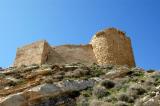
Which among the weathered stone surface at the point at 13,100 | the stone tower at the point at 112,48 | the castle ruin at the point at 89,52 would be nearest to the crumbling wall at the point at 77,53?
the castle ruin at the point at 89,52

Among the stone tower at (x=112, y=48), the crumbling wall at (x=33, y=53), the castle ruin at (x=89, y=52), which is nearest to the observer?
the stone tower at (x=112, y=48)

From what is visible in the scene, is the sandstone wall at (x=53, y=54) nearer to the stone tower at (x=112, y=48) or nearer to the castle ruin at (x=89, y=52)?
the castle ruin at (x=89, y=52)

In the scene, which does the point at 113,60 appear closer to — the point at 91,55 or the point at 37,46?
the point at 91,55

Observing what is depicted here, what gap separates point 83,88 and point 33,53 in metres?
12.8

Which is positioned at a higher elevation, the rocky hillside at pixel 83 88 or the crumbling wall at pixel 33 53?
the crumbling wall at pixel 33 53

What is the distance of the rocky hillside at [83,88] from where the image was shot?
16.5 meters

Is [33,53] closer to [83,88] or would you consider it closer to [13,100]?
[83,88]

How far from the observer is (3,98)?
17703 millimetres

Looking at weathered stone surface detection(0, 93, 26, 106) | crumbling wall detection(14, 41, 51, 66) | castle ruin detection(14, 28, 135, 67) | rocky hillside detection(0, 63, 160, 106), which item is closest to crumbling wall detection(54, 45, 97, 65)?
castle ruin detection(14, 28, 135, 67)

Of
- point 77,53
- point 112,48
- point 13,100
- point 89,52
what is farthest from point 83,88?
point 89,52

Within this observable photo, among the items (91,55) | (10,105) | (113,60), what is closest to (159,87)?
(10,105)

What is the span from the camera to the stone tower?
29.6 metres

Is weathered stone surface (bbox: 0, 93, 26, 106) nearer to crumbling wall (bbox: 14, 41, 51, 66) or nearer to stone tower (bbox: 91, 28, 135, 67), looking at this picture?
crumbling wall (bbox: 14, 41, 51, 66)

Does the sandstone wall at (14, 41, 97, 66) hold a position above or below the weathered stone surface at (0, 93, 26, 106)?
above
